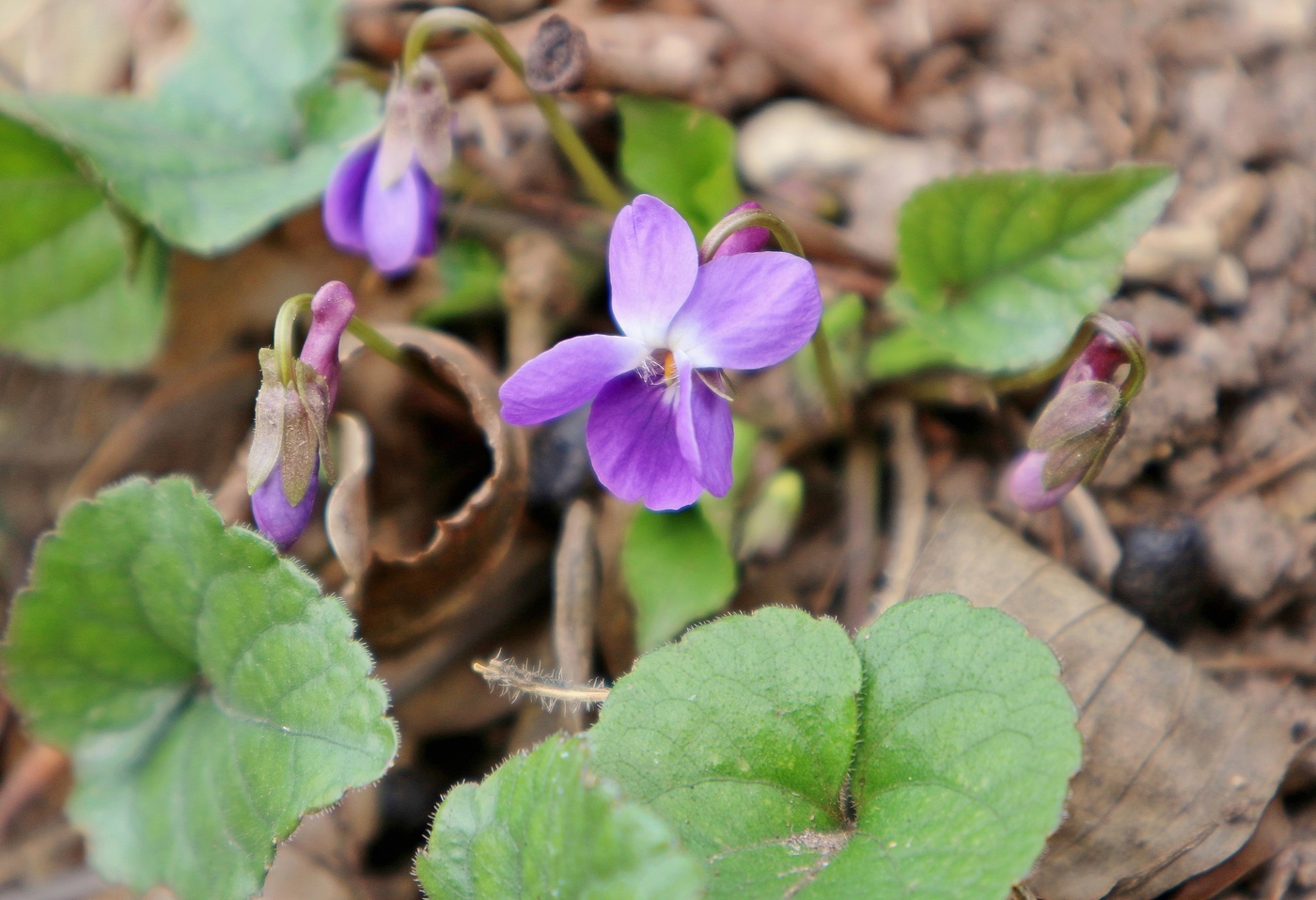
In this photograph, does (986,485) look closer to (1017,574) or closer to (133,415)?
(1017,574)

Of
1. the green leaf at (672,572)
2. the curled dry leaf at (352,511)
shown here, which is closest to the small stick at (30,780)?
the curled dry leaf at (352,511)

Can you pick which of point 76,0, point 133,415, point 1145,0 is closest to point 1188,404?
point 1145,0

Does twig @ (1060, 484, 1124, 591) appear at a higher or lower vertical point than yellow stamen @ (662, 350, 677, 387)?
lower

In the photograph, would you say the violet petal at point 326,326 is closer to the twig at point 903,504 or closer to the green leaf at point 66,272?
the green leaf at point 66,272

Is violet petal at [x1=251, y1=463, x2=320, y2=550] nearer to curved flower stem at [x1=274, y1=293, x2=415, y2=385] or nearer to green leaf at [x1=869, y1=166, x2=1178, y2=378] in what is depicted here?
curved flower stem at [x1=274, y1=293, x2=415, y2=385]

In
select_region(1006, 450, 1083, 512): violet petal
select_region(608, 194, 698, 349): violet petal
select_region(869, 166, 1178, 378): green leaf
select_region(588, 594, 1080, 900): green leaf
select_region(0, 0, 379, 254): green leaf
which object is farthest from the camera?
select_region(0, 0, 379, 254): green leaf

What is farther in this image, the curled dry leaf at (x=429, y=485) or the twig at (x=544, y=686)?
the curled dry leaf at (x=429, y=485)

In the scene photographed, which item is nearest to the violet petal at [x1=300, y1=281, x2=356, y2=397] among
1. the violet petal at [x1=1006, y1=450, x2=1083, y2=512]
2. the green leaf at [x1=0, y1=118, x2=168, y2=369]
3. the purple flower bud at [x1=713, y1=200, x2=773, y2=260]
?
the purple flower bud at [x1=713, y1=200, x2=773, y2=260]
